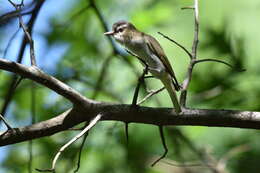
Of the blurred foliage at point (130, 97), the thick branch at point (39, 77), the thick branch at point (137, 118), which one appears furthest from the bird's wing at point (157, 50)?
the blurred foliage at point (130, 97)

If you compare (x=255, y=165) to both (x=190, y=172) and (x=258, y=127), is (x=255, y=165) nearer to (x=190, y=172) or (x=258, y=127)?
(x=190, y=172)

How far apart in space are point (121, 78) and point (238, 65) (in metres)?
0.90

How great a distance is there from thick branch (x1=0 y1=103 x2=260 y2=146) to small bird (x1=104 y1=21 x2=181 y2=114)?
0.50 ft

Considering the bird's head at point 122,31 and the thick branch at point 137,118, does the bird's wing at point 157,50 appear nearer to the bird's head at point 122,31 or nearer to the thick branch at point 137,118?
the bird's head at point 122,31

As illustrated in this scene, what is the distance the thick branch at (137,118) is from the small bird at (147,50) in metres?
0.15

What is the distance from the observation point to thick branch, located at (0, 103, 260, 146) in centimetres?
251

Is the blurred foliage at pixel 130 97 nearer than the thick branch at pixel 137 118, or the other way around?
the thick branch at pixel 137 118

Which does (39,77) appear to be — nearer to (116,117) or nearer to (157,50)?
(116,117)

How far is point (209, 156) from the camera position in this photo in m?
3.81

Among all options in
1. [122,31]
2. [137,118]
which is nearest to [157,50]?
[122,31]

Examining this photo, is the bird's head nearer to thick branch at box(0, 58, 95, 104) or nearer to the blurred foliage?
thick branch at box(0, 58, 95, 104)

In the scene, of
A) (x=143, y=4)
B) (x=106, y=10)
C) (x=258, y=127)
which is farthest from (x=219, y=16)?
(x=258, y=127)

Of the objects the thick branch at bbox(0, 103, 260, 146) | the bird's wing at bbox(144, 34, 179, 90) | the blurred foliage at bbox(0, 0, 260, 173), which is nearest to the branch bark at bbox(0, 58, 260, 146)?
the thick branch at bbox(0, 103, 260, 146)

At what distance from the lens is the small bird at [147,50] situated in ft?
8.95
